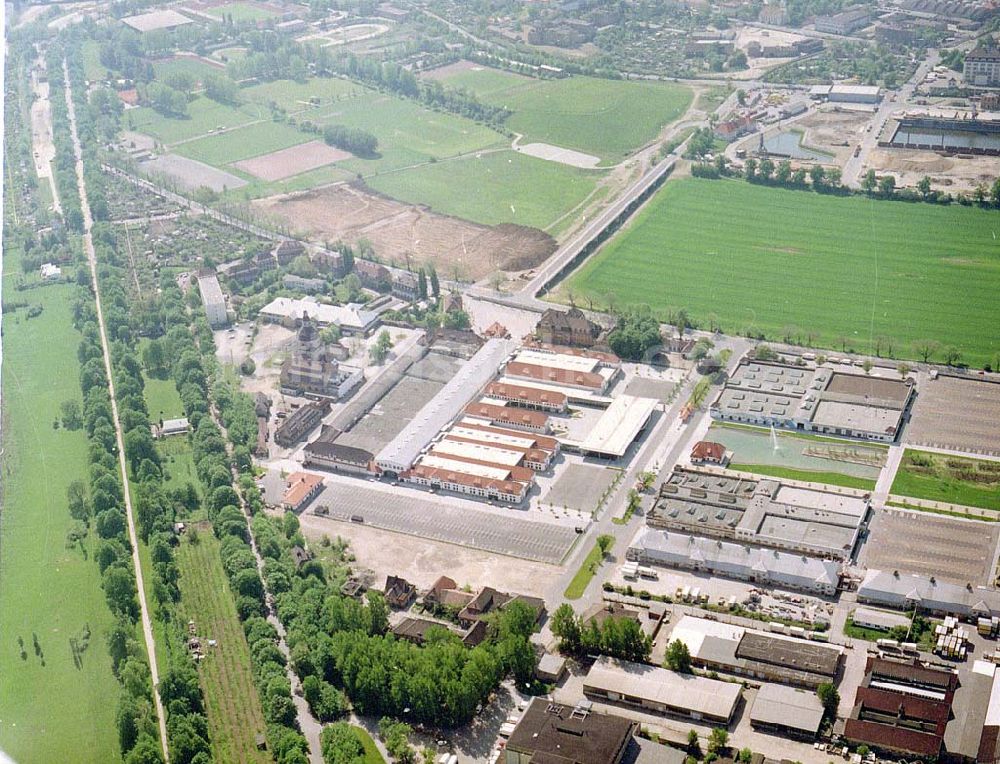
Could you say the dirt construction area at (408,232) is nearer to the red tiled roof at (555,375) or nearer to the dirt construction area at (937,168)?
the red tiled roof at (555,375)

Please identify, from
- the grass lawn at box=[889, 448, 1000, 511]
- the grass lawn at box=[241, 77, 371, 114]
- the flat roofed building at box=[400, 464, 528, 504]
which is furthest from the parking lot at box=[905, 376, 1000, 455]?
the grass lawn at box=[241, 77, 371, 114]

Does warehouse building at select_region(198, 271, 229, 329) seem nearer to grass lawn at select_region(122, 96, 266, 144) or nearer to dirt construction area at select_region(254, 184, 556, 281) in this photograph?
dirt construction area at select_region(254, 184, 556, 281)

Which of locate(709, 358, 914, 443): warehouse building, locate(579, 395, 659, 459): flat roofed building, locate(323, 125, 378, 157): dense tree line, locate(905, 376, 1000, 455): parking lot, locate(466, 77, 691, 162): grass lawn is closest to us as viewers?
locate(905, 376, 1000, 455): parking lot

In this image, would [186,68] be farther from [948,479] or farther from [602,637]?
[602,637]

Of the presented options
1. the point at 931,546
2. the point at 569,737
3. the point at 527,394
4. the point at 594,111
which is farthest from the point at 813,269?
the point at 569,737

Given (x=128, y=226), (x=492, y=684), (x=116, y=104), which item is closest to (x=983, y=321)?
(x=492, y=684)

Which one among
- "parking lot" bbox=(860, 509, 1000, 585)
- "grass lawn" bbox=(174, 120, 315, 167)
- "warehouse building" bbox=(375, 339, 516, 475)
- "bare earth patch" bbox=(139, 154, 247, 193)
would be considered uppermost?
"parking lot" bbox=(860, 509, 1000, 585)

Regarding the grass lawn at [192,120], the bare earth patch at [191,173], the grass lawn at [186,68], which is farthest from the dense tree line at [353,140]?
the grass lawn at [186,68]
